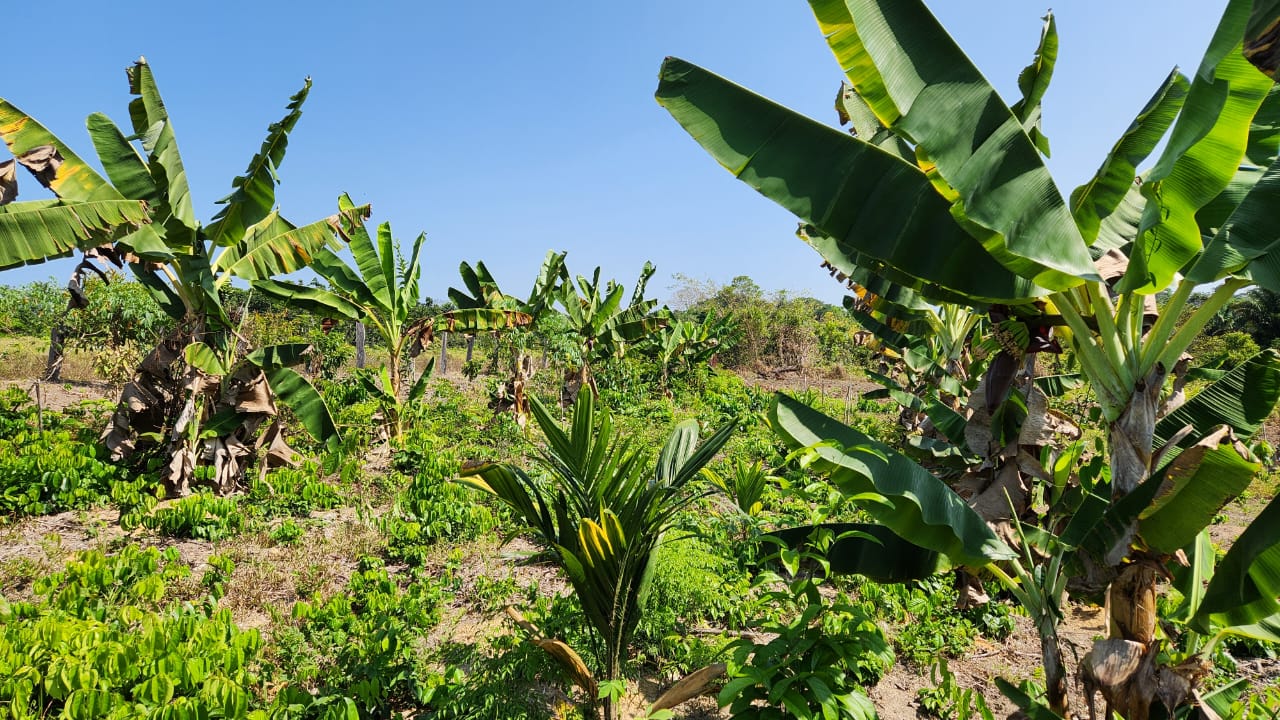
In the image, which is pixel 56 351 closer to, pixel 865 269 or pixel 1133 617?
pixel 865 269

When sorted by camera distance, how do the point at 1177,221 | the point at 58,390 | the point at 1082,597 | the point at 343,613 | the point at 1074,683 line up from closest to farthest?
the point at 1177,221 < the point at 1082,597 < the point at 1074,683 < the point at 343,613 < the point at 58,390

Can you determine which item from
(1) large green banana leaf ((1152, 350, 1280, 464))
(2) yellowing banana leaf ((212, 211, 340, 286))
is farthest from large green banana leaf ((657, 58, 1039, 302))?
(2) yellowing banana leaf ((212, 211, 340, 286))

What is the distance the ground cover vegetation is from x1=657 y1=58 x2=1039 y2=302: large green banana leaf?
0.05 feet

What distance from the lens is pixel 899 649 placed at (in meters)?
4.34

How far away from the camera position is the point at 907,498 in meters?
2.61

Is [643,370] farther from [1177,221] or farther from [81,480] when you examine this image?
[1177,221]

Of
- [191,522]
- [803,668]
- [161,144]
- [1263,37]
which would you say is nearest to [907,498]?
[803,668]

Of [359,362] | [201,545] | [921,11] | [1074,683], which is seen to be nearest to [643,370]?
[359,362]

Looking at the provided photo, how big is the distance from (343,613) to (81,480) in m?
4.38

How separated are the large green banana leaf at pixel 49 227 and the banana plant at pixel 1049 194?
5058mm

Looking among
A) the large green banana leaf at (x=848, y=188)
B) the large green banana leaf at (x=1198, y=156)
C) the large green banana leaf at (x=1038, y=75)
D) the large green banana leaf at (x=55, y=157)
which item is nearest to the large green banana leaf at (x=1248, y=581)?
the large green banana leaf at (x=1198, y=156)

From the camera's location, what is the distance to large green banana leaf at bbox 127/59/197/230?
602cm

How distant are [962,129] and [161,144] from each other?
7.33 meters

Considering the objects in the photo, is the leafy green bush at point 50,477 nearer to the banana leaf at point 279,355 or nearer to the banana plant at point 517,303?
the banana leaf at point 279,355
